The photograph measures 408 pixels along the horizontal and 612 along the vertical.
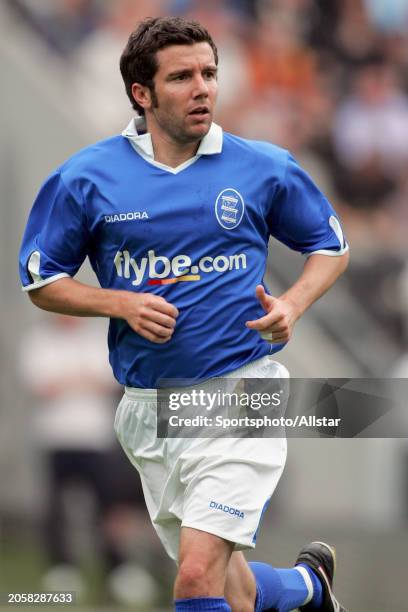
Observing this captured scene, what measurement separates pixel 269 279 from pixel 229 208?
6181 millimetres

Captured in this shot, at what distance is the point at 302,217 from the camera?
6066mm

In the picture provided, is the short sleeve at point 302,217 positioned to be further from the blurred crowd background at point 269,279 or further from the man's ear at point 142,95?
the blurred crowd background at point 269,279

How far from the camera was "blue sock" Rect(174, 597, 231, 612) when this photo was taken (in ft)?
17.9

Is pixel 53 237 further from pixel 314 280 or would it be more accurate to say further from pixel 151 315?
pixel 314 280

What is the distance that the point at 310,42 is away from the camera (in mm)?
13773

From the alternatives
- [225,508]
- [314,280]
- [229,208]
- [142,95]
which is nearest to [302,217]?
[314,280]

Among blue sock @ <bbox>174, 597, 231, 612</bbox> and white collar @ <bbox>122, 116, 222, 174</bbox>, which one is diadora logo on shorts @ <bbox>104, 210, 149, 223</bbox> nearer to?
white collar @ <bbox>122, 116, 222, 174</bbox>

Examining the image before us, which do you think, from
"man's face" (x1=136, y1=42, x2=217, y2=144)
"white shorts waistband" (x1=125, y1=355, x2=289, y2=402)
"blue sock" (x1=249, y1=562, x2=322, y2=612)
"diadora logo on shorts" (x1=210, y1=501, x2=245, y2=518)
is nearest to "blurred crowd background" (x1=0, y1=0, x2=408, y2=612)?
"blue sock" (x1=249, y1=562, x2=322, y2=612)

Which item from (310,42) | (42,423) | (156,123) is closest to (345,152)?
(310,42)

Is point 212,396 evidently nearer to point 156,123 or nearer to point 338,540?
point 156,123

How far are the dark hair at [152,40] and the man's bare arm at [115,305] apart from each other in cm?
85

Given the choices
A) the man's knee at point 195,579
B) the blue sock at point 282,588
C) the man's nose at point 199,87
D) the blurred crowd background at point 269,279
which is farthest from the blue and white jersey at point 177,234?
the blurred crowd background at point 269,279

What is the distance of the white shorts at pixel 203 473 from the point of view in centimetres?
564

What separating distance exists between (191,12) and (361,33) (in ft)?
5.43
